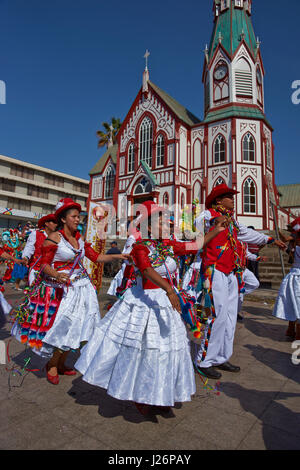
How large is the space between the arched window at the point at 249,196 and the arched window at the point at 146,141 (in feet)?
27.2

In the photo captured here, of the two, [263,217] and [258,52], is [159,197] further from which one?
[258,52]

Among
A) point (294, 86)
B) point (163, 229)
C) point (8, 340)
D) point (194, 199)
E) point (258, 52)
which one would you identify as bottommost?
point (8, 340)

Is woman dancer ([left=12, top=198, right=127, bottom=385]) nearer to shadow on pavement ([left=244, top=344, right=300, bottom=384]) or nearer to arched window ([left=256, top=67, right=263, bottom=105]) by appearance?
shadow on pavement ([left=244, top=344, right=300, bottom=384])

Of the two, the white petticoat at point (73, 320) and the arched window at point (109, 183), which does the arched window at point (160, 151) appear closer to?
the arched window at point (109, 183)

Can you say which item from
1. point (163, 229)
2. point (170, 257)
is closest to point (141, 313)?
point (170, 257)

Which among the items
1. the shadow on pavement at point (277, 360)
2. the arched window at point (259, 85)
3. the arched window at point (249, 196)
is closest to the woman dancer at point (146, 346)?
the shadow on pavement at point (277, 360)

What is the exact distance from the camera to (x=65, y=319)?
10.7 ft

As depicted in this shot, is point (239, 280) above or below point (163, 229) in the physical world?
below

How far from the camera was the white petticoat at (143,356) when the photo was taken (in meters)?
2.35

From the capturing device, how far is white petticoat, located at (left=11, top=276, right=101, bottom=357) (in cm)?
317

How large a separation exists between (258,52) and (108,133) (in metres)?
18.8

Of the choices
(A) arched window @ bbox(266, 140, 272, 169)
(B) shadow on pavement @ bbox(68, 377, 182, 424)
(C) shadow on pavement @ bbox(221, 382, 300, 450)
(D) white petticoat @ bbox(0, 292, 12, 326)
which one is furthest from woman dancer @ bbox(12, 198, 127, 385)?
(A) arched window @ bbox(266, 140, 272, 169)

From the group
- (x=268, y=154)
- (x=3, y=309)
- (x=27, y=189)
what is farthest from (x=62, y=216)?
(x=27, y=189)
